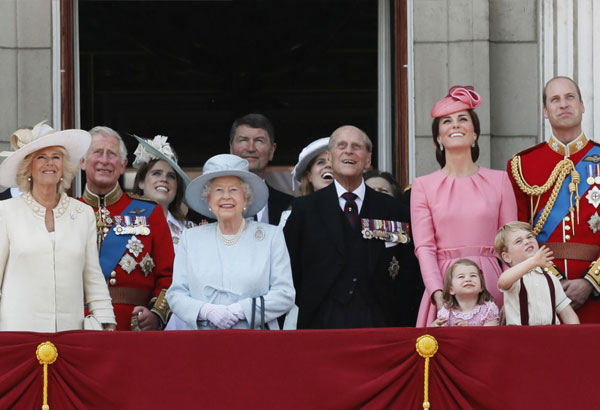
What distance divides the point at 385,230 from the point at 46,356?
6.44 feet

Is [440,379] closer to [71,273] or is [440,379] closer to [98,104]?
[71,273]

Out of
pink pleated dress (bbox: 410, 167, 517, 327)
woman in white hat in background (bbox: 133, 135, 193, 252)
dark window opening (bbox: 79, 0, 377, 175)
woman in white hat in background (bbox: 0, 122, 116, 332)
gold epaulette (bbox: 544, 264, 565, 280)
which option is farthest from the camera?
dark window opening (bbox: 79, 0, 377, 175)

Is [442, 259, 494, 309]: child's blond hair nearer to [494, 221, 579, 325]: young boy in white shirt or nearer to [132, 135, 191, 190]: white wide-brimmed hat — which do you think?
[494, 221, 579, 325]: young boy in white shirt

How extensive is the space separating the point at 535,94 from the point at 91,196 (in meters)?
3.22

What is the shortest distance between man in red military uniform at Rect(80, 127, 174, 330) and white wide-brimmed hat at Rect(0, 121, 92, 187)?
2.54ft

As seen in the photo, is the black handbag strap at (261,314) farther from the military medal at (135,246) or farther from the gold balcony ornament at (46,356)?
the military medal at (135,246)

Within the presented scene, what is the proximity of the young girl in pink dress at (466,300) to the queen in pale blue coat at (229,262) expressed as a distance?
29.6 inches

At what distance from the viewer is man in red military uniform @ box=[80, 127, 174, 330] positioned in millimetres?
7488

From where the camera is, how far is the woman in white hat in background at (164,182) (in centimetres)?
823

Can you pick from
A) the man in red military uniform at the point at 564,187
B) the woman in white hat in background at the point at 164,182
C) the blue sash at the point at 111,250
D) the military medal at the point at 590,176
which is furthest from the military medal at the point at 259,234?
the military medal at the point at 590,176

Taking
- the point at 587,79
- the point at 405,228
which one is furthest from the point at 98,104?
the point at 405,228

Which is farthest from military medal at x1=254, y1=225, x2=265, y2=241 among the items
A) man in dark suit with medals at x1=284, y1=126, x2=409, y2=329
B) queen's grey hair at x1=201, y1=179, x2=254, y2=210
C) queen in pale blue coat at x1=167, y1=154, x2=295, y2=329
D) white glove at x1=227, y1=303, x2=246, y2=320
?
white glove at x1=227, y1=303, x2=246, y2=320

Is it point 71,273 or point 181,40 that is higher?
point 181,40

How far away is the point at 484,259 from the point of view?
696cm
